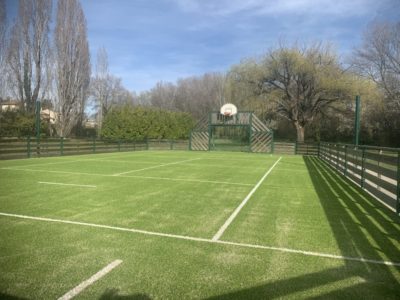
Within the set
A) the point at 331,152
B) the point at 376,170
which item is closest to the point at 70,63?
the point at 331,152

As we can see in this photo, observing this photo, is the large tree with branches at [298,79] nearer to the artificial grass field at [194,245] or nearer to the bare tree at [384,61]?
the bare tree at [384,61]

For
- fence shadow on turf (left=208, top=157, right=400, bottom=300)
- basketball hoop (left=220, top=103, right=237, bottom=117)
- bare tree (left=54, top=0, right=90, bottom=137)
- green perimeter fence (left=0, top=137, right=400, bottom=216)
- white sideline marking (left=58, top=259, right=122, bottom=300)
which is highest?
bare tree (left=54, top=0, right=90, bottom=137)

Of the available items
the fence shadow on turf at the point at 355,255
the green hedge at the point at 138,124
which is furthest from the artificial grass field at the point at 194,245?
the green hedge at the point at 138,124

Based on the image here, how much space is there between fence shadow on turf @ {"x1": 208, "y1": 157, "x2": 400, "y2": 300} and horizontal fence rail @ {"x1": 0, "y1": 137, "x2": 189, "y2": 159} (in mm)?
16108

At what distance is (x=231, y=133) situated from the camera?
3488 cm

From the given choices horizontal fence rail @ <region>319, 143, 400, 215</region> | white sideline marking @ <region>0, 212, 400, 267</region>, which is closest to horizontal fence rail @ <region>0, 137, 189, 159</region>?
white sideline marking @ <region>0, 212, 400, 267</region>

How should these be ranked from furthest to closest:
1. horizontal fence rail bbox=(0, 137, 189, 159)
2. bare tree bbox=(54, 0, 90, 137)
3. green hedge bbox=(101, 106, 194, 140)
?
green hedge bbox=(101, 106, 194, 140) < bare tree bbox=(54, 0, 90, 137) < horizontal fence rail bbox=(0, 137, 189, 159)

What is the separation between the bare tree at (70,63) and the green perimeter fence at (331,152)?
5.34 meters

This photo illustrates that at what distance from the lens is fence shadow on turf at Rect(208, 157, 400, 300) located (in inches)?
125

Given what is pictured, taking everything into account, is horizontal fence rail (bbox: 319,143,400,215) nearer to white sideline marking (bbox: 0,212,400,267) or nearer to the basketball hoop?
white sideline marking (bbox: 0,212,400,267)

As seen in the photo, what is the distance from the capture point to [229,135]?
3481 cm

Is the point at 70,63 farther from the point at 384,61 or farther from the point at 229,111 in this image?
the point at 384,61

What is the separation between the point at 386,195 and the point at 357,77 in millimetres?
29953

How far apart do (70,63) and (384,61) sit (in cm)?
2878
